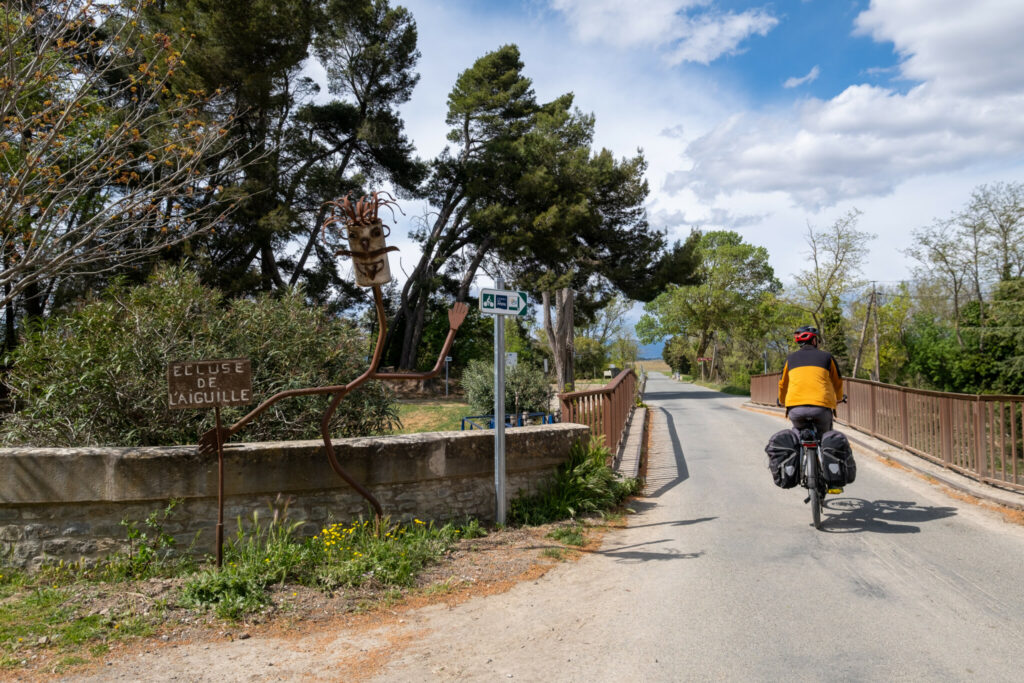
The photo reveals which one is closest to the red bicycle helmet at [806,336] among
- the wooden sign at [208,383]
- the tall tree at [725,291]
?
the wooden sign at [208,383]

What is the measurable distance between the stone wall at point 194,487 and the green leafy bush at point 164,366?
3.14 ft

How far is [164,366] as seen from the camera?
6.57 metres

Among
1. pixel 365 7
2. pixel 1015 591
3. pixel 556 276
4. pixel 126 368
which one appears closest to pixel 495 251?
pixel 556 276

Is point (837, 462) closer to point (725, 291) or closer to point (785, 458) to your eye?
point (785, 458)

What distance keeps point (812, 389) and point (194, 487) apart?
227 inches

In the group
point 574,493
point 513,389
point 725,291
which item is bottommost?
point 574,493

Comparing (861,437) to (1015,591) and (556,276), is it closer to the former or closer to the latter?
(1015,591)

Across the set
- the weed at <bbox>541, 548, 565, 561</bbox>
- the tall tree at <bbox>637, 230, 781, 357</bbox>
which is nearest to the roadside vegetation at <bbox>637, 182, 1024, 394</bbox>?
the tall tree at <bbox>637, 230, 781, 357</bbox>

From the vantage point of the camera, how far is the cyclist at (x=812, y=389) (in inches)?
263

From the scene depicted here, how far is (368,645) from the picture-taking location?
421cm

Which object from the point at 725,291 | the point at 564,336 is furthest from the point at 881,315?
the point at 564,336

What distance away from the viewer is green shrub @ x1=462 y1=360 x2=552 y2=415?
14.9m

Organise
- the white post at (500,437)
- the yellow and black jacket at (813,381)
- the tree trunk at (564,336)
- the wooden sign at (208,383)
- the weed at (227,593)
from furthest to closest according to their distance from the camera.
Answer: the tree trunk at (564,336)
the yellow and black jacket at (813,381)
the white post at (500,437)
the wooden sign at (208,383)
the weed at (227,593)

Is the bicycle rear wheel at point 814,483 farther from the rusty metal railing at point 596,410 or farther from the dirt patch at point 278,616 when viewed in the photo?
the rusty metal railing at point 596,410
